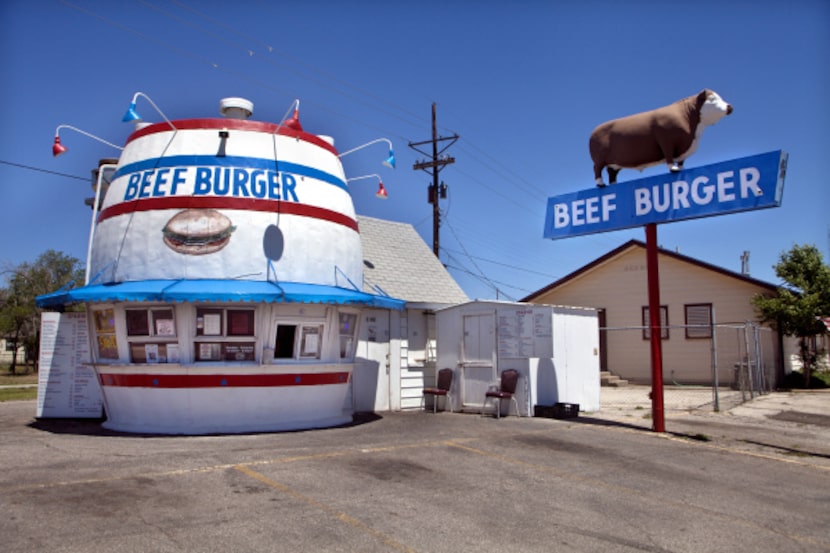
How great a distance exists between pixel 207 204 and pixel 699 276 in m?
18.9

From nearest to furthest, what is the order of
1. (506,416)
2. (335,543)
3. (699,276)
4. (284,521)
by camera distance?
1. (335,543)
2. (284,521)
3. (506,416)
4. (699,276)

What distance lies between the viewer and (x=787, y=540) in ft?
20.0

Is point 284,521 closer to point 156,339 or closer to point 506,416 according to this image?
point 156,339

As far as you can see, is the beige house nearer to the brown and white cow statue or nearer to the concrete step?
the concrete step

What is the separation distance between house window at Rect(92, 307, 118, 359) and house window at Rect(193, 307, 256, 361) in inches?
68.0

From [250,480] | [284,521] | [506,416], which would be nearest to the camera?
[284,521]

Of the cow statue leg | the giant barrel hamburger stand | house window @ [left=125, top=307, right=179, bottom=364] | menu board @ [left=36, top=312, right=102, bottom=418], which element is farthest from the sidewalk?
menu board @ [left=36, top=312, right=102, bottom=418]

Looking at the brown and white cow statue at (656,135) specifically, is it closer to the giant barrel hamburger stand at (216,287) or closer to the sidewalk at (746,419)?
the sidewalk at (746,419)

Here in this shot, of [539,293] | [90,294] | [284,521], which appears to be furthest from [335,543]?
[539,293]

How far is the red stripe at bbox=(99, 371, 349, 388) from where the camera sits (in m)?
11.1

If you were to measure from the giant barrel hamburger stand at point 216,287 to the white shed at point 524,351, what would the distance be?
3.45m

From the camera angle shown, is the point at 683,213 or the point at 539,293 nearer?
the point at 683,213

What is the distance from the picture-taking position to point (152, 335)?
36.7 ft

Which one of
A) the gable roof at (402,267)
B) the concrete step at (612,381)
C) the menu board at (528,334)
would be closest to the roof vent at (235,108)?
the gable roof at (402,267)
